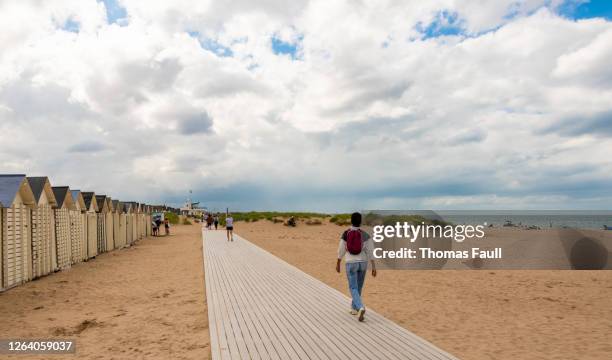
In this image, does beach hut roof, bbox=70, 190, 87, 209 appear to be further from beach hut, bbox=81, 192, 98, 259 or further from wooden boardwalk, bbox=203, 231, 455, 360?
wooden boardwalk, bbox=203, 231, 455, 360

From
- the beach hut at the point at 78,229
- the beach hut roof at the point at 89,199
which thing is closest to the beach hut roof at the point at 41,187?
the beach hut at the point at 78,229

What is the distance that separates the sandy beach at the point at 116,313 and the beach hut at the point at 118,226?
12308 mm

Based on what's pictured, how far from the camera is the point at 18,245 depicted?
556 inches

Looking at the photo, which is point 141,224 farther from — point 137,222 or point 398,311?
point 398,311

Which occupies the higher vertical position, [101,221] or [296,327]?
[101,221]

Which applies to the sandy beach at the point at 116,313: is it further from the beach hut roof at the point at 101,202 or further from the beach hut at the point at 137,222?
the beach hut at the point at 137,222

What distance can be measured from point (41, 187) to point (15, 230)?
3619 millimetres

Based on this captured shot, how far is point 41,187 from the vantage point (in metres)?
17.1

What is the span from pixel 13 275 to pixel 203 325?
8482 millimetres

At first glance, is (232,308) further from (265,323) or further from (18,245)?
(18,245)

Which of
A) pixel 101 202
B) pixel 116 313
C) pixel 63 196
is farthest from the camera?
pixel 101 202

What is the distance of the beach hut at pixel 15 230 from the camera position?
1303 cm

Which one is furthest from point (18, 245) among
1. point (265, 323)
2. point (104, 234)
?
point (104, 234)

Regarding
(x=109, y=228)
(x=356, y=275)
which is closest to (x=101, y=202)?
(x=109, y=228)
